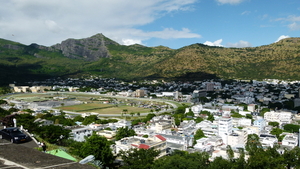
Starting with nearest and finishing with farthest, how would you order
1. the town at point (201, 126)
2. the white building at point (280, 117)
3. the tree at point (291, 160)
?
the tree at point (291, 160) < the town at point (201, 126) < the white building at point (280, 117)

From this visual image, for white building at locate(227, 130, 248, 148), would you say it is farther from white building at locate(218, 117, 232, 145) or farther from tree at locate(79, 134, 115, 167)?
tree at locate(79, 134, 115, 167)

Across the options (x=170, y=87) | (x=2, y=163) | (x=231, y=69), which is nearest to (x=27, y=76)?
(x=170, y=87)

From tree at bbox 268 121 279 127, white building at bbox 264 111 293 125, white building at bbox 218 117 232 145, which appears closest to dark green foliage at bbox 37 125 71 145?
white building at bbox 218 117 232 145

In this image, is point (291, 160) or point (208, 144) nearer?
point (291, 160)

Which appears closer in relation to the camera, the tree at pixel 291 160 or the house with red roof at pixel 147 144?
the tree at pixel 291 160

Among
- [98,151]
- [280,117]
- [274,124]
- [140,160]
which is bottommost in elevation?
[274,124]

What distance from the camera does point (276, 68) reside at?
11569 centimetres

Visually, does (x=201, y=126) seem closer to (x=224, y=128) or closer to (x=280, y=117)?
(x=224, y=128)

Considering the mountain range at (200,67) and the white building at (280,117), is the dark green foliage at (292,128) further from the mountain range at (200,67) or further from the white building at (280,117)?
the mountain range at (200,67)

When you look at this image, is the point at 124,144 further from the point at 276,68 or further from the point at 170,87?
the point at 276,68

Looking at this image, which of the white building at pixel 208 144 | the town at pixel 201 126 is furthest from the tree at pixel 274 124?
the white building at pixel 208 144

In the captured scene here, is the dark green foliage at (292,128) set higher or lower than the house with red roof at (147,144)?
lower

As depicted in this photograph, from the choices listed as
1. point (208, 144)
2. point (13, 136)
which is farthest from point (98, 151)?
point (208, 144)

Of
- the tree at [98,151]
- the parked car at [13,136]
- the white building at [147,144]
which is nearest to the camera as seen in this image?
the parked car at [13,136]
